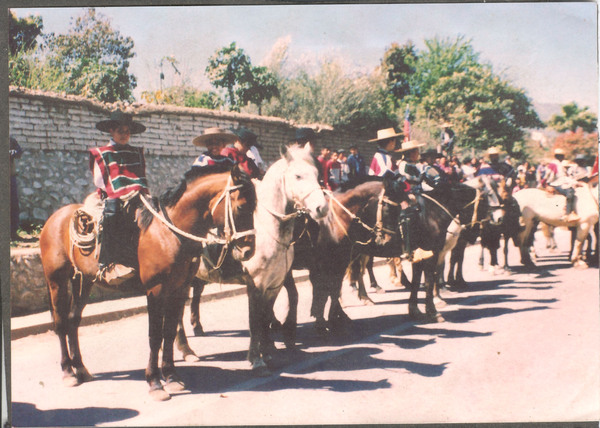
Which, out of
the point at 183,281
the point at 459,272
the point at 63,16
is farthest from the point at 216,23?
the point at 459,272

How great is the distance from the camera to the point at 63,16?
19.0ft

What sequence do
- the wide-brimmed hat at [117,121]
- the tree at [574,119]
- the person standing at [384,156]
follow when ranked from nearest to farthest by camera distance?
the wide-brimmed hat at [117,121] < the tree at [574,119] < the person standing at [384,156]

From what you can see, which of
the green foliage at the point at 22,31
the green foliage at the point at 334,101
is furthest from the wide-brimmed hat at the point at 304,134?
the green foliage at the point at 22,31

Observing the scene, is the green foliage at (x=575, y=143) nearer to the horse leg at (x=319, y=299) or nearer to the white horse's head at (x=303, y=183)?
the horse leg at (x=319, y=299)

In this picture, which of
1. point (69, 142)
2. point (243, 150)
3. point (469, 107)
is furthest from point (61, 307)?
point (469, 107)

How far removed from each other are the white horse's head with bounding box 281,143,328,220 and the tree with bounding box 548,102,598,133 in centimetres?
365

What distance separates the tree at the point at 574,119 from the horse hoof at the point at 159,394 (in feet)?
19.0

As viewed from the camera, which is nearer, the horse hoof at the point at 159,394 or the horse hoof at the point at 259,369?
the horse hoof at the point at 159,394

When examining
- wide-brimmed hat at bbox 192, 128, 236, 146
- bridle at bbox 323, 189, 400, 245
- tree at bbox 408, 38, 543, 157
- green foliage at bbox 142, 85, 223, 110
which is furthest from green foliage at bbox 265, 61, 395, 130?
wide-brimmed hat at bbox 192, 128, 236, 146

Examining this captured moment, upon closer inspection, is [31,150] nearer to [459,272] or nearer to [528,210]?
[459,272]

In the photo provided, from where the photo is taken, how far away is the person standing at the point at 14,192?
6.49 m

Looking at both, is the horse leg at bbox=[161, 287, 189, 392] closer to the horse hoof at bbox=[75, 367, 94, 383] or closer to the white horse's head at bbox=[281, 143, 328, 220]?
the horse hoof at bbox=[75, 367, 94, 383]

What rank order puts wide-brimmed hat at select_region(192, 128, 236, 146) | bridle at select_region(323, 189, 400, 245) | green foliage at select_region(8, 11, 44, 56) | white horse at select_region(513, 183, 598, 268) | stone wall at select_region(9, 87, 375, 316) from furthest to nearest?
white horse at select_region(513, 183, 598, 268) < bridle at select_region(323, 189, 400, 245) < stone wall at select_region(9, 87, 375, 316) < wide-brimmed hat at select_region(192, 128, 236, 146) < green foliage at select_region(8, 11, 44, 56)

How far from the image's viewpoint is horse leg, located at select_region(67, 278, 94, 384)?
5402 millimetres
